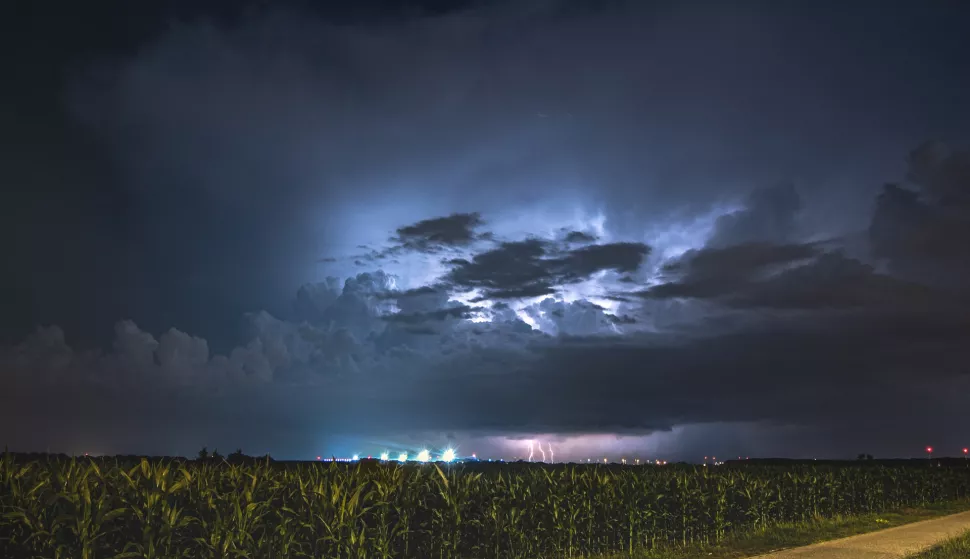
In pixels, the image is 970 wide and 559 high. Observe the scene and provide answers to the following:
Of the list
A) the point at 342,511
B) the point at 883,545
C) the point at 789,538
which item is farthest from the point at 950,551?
the point at 342,511

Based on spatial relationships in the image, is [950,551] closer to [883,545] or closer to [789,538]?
[883,545]

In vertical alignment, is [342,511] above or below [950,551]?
above

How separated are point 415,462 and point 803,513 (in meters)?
19.9

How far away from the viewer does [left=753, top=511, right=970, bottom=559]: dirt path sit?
1733 cm

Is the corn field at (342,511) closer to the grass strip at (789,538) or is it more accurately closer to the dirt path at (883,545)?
the grass strip at (789,538)

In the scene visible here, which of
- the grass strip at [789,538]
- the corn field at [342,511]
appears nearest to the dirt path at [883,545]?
the grass strip at [789,538]

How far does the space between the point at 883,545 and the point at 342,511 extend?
1544 cm

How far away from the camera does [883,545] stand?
19438 mm

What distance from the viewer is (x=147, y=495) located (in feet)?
33.0

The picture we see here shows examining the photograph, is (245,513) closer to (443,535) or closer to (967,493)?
(443,535)

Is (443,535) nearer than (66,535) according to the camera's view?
No

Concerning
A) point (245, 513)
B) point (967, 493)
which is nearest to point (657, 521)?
point (245, 513)

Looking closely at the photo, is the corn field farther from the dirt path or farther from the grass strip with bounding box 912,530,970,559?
the grass strip with bounding box 912,530,970,559

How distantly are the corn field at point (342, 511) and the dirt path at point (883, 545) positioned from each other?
11.3 feet
